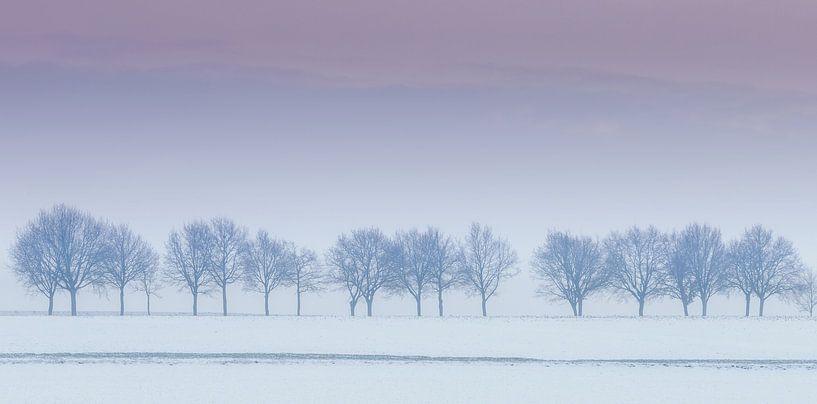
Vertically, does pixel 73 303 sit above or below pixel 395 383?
above

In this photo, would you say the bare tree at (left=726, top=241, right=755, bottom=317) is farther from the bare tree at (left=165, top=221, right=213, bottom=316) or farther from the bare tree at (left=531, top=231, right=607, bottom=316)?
the bare tree at (left=165, top=221, right=213, bottom=316)

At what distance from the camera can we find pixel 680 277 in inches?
4181

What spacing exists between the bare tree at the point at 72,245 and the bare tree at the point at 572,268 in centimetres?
5276

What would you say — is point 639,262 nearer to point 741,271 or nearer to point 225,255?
point 741,271

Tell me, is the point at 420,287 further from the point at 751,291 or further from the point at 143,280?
the point at 751,291

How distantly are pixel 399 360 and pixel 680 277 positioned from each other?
65.3m

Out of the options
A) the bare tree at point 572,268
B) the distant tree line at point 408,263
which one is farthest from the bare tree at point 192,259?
the bare tree at point 572,268

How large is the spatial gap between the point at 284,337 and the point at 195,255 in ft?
148

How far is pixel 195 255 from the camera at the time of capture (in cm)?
10488

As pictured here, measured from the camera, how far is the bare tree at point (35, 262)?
3824 inches

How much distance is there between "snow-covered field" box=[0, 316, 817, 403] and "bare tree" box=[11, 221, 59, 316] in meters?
20.5

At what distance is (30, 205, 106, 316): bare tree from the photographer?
97.8 meters

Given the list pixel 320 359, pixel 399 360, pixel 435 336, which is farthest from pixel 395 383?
pixel 435 336

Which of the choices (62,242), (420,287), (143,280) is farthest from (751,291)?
(62,242)
